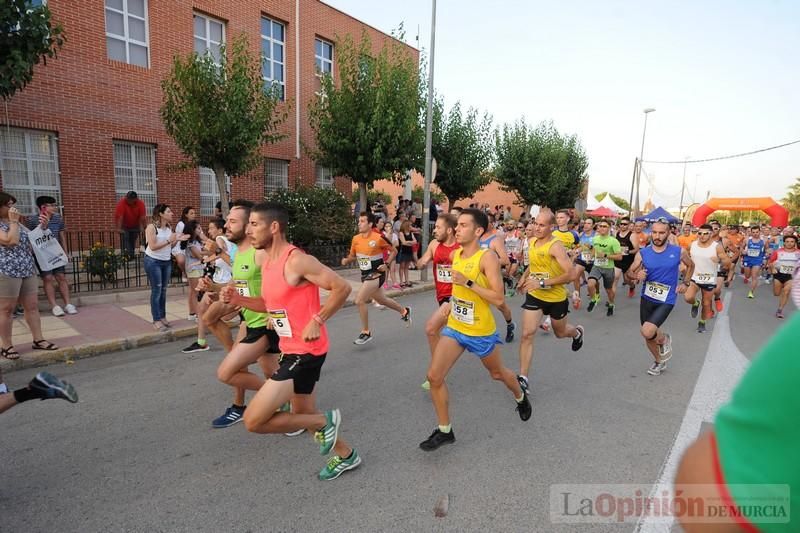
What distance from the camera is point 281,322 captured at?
3.39 metres

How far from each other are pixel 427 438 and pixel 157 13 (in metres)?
15.2

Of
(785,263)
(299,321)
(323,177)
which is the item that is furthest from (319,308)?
(323,177)

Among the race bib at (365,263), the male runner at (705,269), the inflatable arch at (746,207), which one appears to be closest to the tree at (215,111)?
the race bib at (365,263)

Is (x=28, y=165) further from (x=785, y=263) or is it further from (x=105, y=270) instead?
(x=785, y=263)

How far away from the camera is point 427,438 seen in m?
3.99

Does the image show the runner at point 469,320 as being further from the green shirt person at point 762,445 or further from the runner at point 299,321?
the green shirt person at point 762,445

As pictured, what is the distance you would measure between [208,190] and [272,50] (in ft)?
19.3

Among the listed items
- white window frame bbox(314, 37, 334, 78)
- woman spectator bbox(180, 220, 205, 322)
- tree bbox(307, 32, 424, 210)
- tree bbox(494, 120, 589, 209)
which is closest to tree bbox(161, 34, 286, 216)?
tree bbox(307, 32, 424, 210)

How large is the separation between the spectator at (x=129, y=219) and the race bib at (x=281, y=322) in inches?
347

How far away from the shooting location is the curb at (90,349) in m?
5.70

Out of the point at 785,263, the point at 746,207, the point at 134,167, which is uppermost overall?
the point at 134,167

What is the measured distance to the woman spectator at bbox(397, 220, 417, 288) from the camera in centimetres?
1257

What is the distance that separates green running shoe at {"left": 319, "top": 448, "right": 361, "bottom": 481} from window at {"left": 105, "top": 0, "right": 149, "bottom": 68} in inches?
561

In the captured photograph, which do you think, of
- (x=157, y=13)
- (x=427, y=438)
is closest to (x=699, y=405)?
(x=427, y=438)
